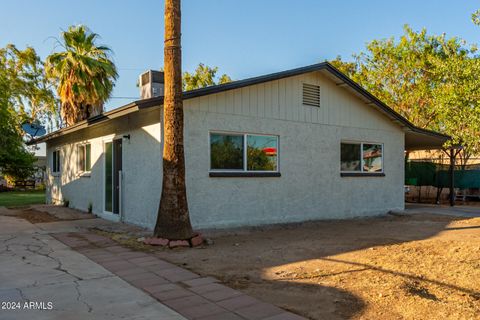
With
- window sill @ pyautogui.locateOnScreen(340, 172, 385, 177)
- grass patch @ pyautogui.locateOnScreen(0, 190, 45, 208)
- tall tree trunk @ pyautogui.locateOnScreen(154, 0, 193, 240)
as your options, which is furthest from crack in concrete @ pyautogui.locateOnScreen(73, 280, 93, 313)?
grass patch @ pyautogui.locateOnScreen(0, 190, 45, 208)

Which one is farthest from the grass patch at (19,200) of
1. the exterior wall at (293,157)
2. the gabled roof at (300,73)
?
the exterior wall at (293,157)

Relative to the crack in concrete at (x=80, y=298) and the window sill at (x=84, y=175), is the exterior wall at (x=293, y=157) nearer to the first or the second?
A: the crack in concrete at (x=80, y=298)

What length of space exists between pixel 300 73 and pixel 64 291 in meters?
8.48

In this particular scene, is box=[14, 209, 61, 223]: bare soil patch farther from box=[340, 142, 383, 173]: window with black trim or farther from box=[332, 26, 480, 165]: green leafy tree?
box=[332, 26, 480, 165]: green leafy tree

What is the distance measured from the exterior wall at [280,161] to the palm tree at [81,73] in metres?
5.02

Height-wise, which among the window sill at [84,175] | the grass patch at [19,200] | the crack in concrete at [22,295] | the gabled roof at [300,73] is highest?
the gabled roof at [300,73]

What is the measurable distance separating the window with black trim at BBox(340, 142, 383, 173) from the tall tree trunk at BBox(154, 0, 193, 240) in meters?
6.64

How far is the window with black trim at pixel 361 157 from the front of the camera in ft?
43.1

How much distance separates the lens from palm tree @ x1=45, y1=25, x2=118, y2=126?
17.8m

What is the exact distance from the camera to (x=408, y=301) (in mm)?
4625

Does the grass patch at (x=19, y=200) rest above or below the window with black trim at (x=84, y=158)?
below

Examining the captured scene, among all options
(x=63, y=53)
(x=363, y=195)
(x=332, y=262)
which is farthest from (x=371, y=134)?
(x=63, y=53)

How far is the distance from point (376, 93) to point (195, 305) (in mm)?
22659

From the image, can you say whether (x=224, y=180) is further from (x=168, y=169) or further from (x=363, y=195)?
(x=363, y=195)
